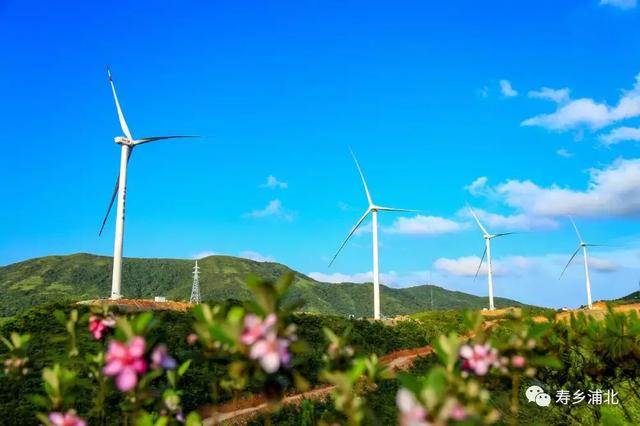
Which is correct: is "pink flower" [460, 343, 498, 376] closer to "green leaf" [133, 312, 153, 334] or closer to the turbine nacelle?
"green leaf" [133, 312, 153, 334]

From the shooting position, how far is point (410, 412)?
72.6 inches

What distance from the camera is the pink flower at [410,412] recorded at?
181 centimetres

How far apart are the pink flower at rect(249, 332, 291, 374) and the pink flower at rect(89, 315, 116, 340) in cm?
177

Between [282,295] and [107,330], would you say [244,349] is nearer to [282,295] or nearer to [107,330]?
[282,295]

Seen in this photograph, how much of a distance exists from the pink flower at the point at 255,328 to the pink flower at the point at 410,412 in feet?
2.59

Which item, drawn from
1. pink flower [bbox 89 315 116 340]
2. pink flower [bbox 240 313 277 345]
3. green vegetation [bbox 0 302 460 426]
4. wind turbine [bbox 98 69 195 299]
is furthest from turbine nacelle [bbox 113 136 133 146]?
pink flower [bbox 240 313 277 345]

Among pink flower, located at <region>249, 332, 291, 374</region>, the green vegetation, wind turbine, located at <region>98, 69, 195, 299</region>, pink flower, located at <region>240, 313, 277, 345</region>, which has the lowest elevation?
the green vegetation

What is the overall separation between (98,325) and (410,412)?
2.68 m

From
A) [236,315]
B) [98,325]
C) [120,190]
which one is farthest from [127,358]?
[120,190]

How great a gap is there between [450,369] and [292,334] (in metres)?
0.85

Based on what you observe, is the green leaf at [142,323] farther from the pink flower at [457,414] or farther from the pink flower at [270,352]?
the pink flower at [457,414]

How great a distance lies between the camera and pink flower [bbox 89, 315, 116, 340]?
12.0ft

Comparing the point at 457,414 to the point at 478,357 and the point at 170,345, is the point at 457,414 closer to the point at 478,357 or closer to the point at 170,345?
the point at 478,357

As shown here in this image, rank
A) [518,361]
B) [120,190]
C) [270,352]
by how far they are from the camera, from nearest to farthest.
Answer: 1. [270,352]
2. [518,361]
3. [120,190]
